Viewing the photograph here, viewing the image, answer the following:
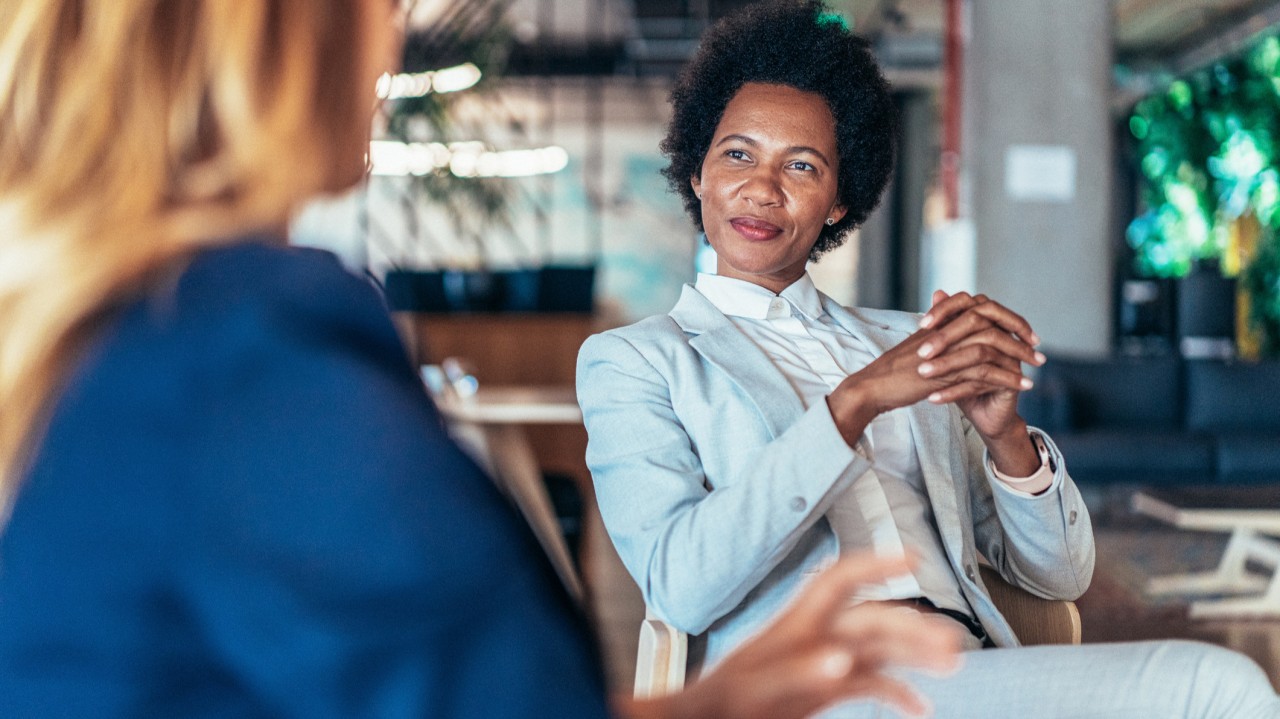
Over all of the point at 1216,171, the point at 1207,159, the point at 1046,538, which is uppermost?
the point at 1207,159

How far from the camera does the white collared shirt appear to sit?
1.50 meters

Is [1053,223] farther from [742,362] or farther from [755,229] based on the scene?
[742,362]

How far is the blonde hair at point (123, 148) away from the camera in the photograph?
54cm

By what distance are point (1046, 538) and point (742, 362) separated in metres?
0.46

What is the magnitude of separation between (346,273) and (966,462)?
1275 mm

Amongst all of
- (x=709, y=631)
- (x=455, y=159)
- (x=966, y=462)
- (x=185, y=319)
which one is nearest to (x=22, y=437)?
(x=185, y=319)

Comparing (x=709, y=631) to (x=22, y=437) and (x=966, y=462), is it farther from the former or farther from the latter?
(x=22, y=437)

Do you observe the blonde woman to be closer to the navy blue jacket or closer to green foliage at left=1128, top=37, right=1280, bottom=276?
the navy blue jacket

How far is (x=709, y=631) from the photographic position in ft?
4.92

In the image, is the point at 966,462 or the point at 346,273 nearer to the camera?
the point at 346,273

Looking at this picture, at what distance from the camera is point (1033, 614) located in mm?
1641

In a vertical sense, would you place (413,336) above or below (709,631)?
above

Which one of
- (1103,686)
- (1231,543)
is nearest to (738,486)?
(1103,686)

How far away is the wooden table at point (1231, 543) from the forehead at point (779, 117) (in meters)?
2.82
